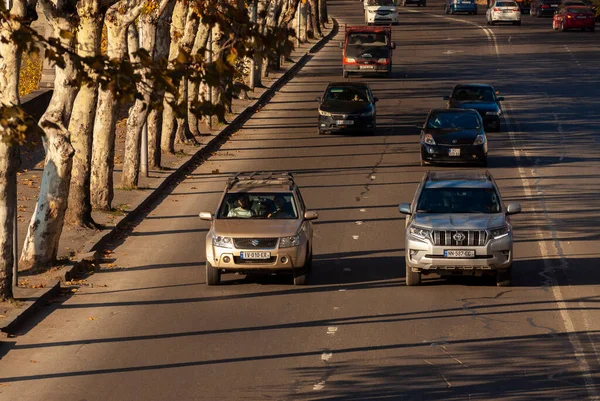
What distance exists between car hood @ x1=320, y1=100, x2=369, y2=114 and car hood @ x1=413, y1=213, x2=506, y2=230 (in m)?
19.2

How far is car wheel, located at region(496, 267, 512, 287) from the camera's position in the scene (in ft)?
62.8

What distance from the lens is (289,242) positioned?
62.6 ft

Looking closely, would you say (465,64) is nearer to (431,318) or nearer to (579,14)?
(579,14)

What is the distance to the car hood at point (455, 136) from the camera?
32688 mm

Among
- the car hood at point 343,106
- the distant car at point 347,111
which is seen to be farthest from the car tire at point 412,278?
the car hood at point 343,106

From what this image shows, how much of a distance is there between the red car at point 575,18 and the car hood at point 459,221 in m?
60.0

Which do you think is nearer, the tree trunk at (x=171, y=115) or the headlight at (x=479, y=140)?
the headlight at (x=479, y=140)

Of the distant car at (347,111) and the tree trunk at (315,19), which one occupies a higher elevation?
the tree trunk at (315,19)

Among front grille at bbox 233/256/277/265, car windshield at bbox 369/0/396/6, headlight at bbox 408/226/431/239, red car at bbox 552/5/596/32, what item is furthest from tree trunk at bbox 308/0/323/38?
front grille at bbox 233/256/277/265

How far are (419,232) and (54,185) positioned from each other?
6086mm

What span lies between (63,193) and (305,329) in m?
6.09

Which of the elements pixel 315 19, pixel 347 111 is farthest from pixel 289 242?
pixel 315 19

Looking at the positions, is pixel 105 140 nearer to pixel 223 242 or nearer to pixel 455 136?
pixel 223 242

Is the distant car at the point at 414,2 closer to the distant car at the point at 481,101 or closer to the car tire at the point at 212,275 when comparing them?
the distant car at the point at 481,101
